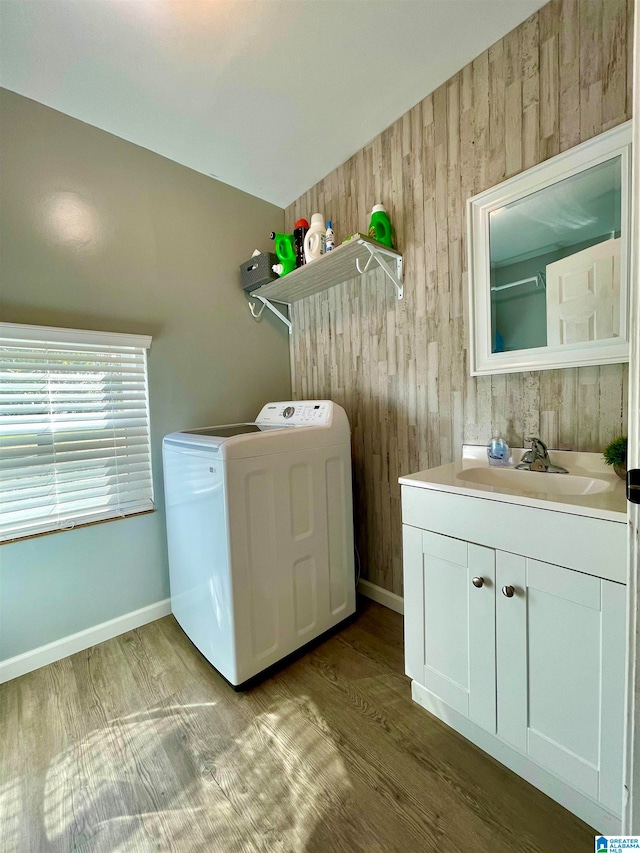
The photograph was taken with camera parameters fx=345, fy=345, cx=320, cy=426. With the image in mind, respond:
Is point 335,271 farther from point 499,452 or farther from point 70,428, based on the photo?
point 70,428

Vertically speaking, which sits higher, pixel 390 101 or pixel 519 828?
pixel 390 101

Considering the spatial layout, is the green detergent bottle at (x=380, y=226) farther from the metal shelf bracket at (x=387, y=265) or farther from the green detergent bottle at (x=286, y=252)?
the green detergent bottle at (x=286, y=252)

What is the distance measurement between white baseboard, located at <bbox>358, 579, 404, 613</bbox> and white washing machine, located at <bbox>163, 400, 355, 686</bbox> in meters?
0.21

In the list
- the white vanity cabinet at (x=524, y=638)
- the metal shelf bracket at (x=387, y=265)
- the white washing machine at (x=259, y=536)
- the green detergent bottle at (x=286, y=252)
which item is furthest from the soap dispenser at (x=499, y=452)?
the green detergent bottle at (x=286, y=252)

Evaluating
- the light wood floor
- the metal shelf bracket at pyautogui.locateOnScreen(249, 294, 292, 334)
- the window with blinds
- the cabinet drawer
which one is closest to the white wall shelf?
the metal shelf bracket at pyautogui.locateOnScreen(249, 294, 292, 334)

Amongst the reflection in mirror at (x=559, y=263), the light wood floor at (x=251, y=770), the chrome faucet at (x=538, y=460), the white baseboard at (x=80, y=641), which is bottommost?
the light wood floor at (x=251, y=770)

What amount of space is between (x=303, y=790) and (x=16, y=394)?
1.79m

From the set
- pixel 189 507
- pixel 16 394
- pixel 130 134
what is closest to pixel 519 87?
pixel 130 134

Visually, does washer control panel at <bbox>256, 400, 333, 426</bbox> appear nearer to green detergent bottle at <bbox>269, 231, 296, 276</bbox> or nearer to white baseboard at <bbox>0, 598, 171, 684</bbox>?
green detergent bottle at <bbox>269, 231, 296, 276</bbox>

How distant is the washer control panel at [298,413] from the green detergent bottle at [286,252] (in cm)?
77

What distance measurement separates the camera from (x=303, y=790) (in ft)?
3.34

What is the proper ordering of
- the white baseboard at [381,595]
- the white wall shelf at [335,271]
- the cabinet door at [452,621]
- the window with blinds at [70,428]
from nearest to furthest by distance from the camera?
1. the cabinet door at [452,621]
2. the window with blinds at [70,428]
3. the white wall shelf at [335,271]
4. the white baseboard at [381,595]

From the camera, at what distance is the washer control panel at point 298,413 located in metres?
1.70

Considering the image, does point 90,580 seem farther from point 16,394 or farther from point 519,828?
point 519,828
